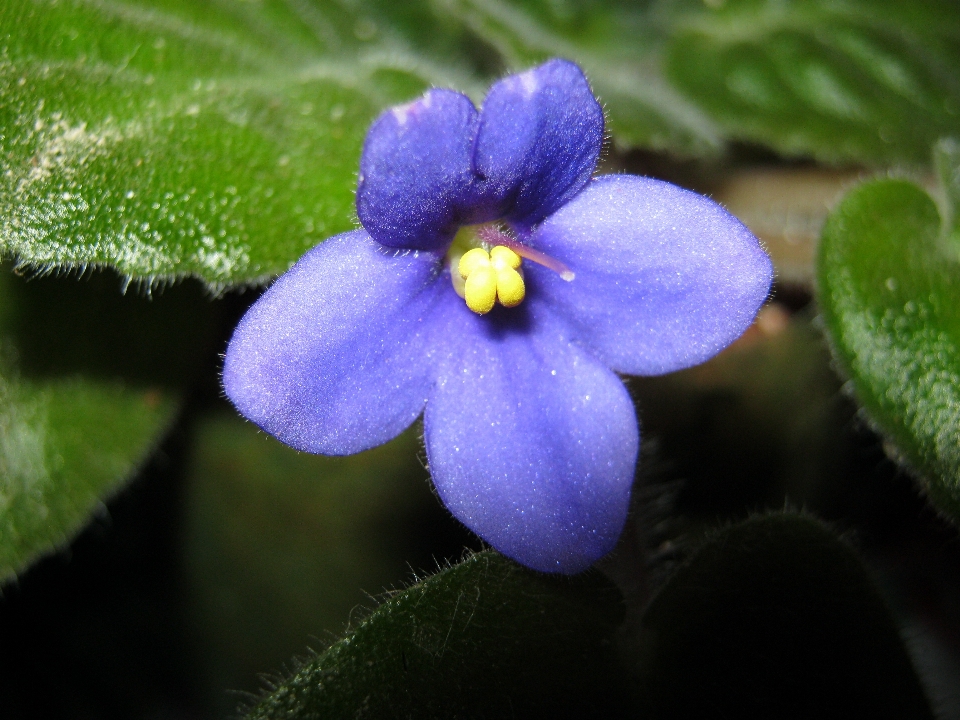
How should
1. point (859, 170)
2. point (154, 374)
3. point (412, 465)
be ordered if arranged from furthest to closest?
point (859, 170), point (412, 465), point (154, 374)

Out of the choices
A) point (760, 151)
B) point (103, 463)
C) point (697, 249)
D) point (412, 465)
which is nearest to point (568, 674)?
point (697, 249)

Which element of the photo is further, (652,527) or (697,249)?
(652,527)

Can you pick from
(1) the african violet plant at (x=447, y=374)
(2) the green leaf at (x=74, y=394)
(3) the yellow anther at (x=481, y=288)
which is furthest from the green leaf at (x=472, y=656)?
(2) the green leaf at (x=74, y=394)

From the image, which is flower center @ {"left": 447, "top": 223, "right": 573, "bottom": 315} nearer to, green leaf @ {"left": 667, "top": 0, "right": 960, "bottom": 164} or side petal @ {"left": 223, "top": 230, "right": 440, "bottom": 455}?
side petal @ {"left": 223, "top": 230, "right": 440, "bottom": 455}

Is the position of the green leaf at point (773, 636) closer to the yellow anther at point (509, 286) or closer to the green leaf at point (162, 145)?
the yellow anther at point (509, 286)

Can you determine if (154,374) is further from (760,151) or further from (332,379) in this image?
(760,151)

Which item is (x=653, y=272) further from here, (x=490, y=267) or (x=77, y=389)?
(x=77, y=389)

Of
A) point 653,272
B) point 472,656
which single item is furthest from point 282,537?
point 653,272
